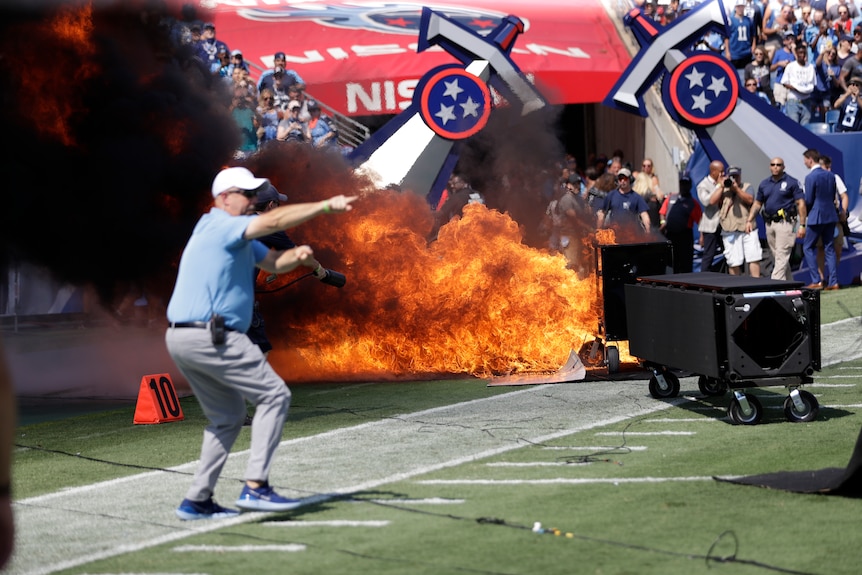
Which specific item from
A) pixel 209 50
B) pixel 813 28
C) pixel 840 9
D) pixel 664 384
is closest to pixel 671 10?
pixel 813 28

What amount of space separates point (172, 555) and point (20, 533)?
1241 mm

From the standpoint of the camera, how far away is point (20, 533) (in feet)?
24.1

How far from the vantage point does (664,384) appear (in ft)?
39.3

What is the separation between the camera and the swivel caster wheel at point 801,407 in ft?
34.0

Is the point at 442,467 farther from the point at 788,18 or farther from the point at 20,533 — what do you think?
the point at 788,18

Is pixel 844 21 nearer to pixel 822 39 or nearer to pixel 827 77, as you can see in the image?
pixel 822 39

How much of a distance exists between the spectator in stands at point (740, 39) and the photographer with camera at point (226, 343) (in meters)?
20.9

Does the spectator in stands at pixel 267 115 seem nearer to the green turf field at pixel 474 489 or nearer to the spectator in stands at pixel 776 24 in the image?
the green turf field at pixel 474 489

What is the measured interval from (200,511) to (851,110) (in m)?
19.3

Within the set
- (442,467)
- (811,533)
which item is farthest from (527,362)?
(811,533)

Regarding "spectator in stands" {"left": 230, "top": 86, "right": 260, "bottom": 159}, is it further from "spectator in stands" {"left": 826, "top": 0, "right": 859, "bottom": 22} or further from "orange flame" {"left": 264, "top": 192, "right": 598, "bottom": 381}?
"spectator in stands" {"left": 826, "top": 0, "right": 859, "bottom": 22}

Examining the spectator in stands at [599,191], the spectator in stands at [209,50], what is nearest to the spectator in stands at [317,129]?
the spectator in stands at [209,50]

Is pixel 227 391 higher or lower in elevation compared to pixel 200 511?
higher

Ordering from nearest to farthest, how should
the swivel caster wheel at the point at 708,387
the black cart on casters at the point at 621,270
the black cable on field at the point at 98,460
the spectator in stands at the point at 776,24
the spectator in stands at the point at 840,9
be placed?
1. the black cable on field at the point at 98,460
2. the swivel caster wheel at the point at 708,387
3. the black cart on casters at the point at 621,270
4. the spectator in stands at the point at 776,24
5. the spectator in stands at the point at 840,9
